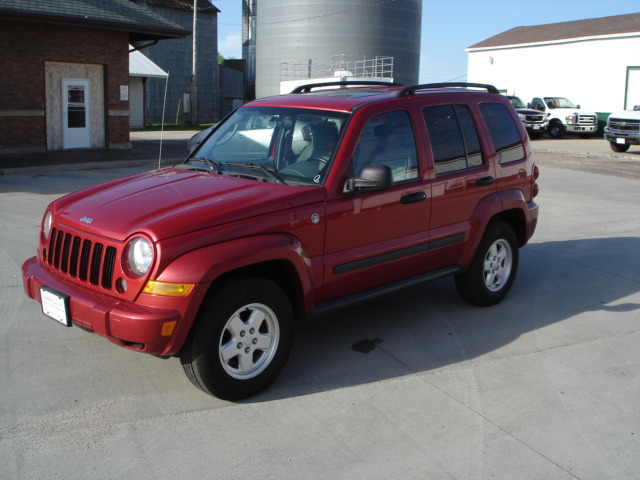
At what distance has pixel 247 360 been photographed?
167 inches

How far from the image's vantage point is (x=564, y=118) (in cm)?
3284

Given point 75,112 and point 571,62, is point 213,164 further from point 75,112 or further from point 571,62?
point 571,62

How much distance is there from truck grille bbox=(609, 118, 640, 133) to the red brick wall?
1812 centimetres

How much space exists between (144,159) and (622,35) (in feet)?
96.0

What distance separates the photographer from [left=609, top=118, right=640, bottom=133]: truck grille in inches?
966

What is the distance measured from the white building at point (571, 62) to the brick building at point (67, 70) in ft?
85.5

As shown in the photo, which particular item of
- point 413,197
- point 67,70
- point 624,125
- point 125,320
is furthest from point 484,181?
point 624,125

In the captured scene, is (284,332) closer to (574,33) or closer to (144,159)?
(144,159)

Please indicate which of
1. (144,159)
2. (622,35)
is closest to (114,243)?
(144,159)

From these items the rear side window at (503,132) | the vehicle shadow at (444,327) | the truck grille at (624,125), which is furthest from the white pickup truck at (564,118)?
the rear side window at (503,132)

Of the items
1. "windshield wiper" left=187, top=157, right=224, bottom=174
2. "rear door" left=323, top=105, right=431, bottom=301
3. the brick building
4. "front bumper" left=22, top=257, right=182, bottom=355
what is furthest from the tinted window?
the brick building

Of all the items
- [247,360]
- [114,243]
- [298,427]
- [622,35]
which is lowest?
[298,427]

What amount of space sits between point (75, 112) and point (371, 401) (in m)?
17.8

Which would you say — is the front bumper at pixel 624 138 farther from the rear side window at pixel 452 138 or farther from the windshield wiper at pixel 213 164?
the windshield wiper at pixel 213 164
